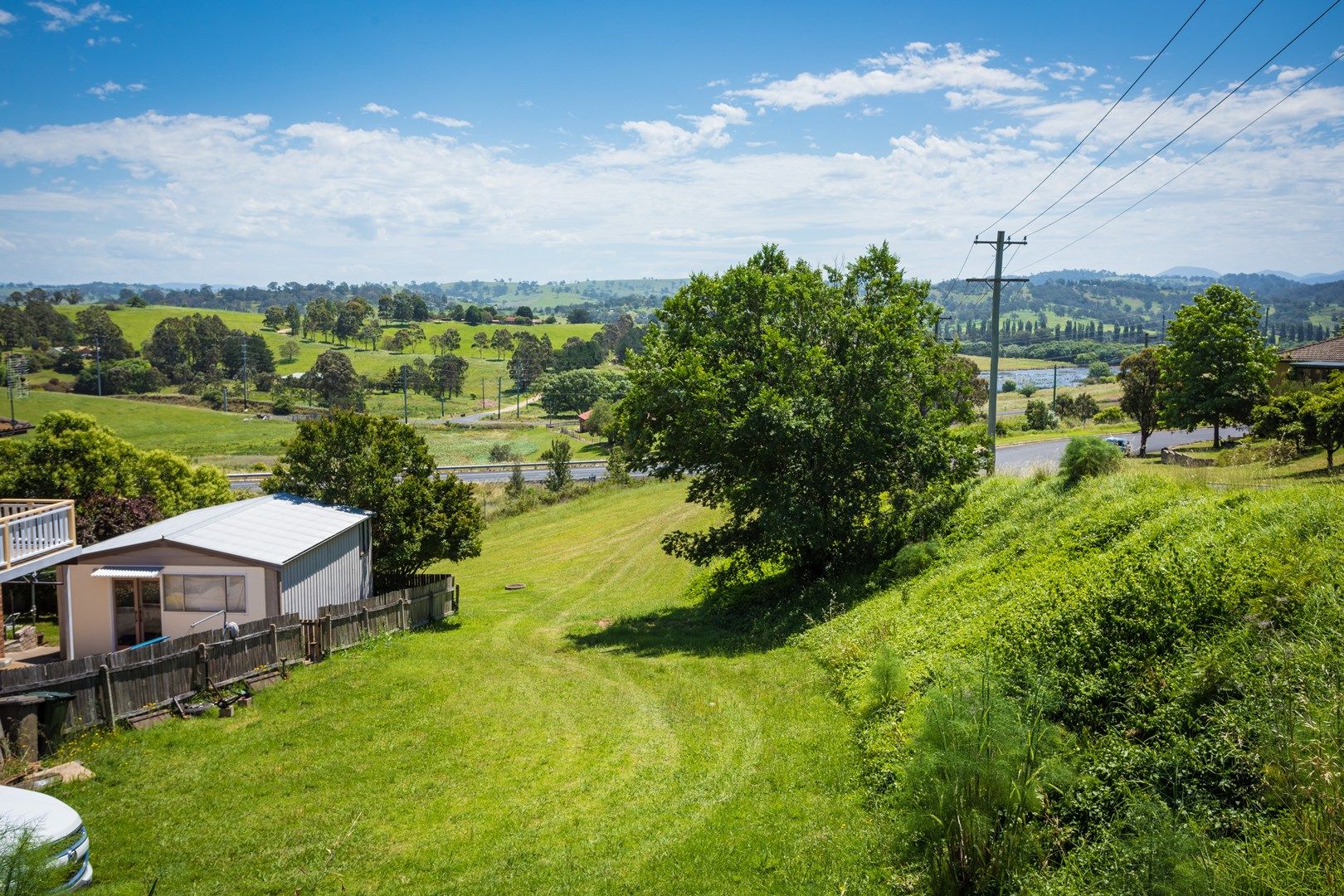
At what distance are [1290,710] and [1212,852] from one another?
1495 mm

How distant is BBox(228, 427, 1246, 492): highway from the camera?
139ft

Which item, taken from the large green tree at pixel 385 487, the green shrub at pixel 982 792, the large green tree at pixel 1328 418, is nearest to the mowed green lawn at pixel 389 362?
the large green tree at pixel 385 487

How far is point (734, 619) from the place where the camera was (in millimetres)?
23219

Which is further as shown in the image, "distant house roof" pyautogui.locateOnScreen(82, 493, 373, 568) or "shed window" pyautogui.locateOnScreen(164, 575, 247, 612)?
"shed window" pyautogui.locateOnScreen(164, 575, 247, 612)

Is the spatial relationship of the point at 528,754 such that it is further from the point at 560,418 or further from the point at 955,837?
the point at 560,418

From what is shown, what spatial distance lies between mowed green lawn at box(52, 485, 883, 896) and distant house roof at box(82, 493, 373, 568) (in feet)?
10.2

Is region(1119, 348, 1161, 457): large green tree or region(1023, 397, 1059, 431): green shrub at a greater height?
region(1119, 348, 1161, 457): large green tree

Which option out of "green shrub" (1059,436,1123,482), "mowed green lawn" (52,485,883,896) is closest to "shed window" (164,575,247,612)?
"mowed green lawn" (52,485,883,896)

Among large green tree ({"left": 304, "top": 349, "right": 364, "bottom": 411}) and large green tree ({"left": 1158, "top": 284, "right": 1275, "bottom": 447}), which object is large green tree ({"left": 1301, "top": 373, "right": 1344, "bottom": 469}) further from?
large green tree ({"left": 304, "top": 349, "right": 364, "bottom": 411})

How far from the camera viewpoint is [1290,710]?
7.11m

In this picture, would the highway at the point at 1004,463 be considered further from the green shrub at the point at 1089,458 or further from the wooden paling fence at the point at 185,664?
Result: the wooden paling fence at the point at 185,664

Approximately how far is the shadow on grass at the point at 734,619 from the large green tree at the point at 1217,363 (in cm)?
2121

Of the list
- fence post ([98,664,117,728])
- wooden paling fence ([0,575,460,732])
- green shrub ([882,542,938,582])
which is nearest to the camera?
wooden paling fence ([0,575,460,732])

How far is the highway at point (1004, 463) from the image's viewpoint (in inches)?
1665
